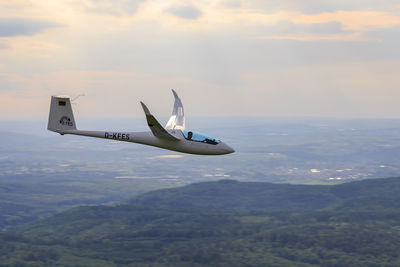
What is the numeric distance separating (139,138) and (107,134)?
14.8 feet

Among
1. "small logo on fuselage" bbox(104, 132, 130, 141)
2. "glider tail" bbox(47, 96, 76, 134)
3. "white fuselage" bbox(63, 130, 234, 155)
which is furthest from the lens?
"glider tail" bbox(47, 96, 76, 134)

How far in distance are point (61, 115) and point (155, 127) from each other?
51.9 ft

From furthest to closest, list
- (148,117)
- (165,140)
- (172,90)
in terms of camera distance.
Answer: (172,90), (165,140), (148,117)

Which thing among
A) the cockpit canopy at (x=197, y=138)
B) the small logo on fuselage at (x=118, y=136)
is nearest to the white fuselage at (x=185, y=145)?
the cockpit canopy at (x=197, y=138)

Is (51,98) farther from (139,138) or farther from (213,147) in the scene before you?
(213,147)

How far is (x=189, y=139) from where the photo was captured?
2488 inches

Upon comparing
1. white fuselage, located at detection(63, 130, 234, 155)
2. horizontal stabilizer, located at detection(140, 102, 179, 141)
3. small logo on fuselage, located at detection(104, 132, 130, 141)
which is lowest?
white fuselage, located at detection(63, 130, 234, 155)

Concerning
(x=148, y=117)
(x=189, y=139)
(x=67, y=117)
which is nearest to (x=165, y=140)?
(x=189, y=139)

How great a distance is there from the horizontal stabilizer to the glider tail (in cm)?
1356

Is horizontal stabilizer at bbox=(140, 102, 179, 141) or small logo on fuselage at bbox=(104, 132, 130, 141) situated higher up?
horizontal stabilizer at bbox=(140, 102, 179, 141)

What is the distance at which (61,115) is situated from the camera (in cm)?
6538

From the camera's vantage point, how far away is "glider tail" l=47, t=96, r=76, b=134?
65000 mm

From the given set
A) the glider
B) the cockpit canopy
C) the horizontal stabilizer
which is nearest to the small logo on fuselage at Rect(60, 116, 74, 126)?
the glider

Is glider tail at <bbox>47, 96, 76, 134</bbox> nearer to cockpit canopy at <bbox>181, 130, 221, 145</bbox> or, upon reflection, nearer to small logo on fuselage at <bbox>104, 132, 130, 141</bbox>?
small logo on fuselage at <bbox>104, 132, 130, 141</bbox>
